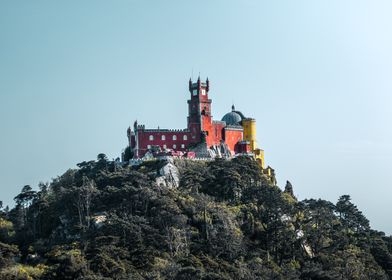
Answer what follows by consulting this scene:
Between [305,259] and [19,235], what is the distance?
3846 centimetres

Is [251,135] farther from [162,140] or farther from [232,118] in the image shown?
[162,140]

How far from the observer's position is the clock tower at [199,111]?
11200 centimetres

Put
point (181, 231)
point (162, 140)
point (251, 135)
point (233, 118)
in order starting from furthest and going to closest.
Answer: point (233, 118) → point (251, 135) → point (162, 140) → point (181, 231)

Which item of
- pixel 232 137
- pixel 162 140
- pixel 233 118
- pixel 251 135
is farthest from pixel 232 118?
pixel 162 140

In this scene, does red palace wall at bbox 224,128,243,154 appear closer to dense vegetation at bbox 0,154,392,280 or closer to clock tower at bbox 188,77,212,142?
clock tower at bbox 188,77,212,142

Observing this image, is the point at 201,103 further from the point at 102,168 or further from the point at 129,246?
the point at 129,246

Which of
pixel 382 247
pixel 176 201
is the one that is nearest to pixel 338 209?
pixel 382 247

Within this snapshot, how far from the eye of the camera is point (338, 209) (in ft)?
378

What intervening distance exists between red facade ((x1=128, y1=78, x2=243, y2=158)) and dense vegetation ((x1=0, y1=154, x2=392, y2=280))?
5252 millimetres

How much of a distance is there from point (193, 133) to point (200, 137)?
4.45 feet

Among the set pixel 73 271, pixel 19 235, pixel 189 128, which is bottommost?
pixel 73 271

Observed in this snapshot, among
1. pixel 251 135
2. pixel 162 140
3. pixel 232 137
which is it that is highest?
pixel 251 135

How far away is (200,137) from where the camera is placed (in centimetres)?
11169

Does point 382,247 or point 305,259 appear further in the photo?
point 382,247
